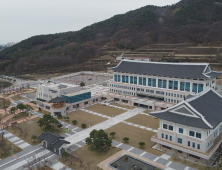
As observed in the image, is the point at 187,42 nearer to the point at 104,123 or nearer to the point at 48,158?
the point at 104,123

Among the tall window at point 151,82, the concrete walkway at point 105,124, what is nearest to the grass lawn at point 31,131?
the concrete walkway at point 105,124

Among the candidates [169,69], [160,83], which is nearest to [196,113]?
[160,83]

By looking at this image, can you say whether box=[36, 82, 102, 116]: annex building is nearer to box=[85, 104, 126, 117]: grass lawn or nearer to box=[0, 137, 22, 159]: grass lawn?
box=[85, 104, 126, 117]: grass lawn

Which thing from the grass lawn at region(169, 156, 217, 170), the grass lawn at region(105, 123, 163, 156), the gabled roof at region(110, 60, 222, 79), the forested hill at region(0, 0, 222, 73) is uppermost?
the forested hill at region(0, 0, 222, 73)

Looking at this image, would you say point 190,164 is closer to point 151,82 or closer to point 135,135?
point 135,135

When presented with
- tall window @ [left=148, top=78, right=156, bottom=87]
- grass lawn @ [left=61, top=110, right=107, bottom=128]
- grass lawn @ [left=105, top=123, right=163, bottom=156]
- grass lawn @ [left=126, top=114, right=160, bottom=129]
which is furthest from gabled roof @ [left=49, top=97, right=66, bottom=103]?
tall window @ [left=148, top=78, right=156, bottom=87]

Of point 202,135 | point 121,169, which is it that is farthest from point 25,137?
point 202,135
